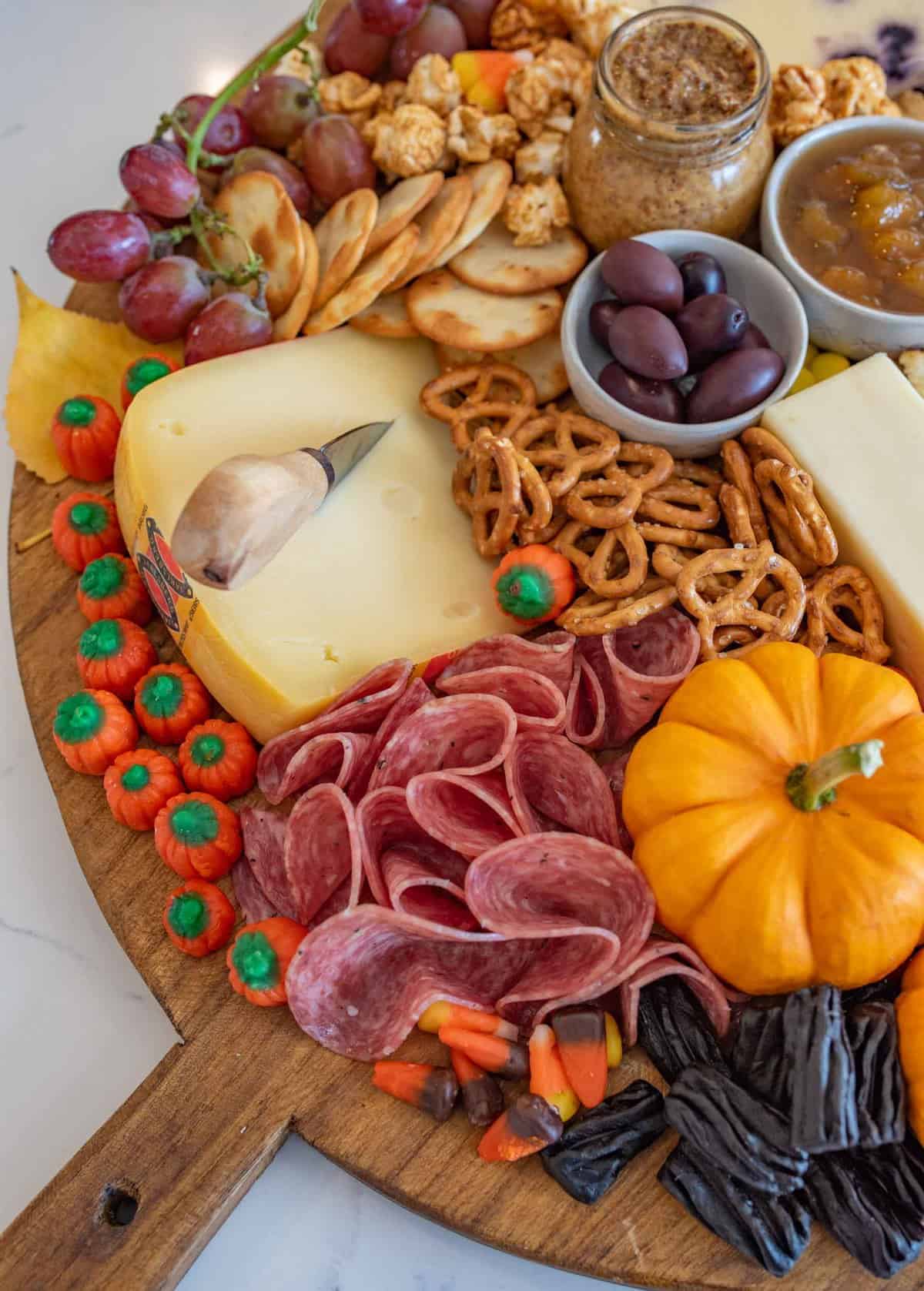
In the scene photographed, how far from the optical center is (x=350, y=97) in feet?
6.79

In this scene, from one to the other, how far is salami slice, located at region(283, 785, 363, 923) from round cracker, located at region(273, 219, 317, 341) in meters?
0.81

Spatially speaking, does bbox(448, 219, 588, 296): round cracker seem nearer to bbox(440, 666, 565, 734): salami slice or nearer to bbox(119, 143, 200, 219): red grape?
bbox(119, 143, 200, 219): red grape

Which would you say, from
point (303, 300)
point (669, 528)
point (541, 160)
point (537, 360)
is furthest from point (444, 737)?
point (541, 160)

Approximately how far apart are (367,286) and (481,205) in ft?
0.85

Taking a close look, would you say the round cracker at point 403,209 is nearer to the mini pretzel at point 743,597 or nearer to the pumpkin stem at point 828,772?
the mini pretzel at point 743,597

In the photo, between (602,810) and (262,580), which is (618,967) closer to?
(602,810)

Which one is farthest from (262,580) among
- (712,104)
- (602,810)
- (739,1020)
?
(712,104)

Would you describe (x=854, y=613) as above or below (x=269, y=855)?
below

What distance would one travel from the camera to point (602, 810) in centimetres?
155

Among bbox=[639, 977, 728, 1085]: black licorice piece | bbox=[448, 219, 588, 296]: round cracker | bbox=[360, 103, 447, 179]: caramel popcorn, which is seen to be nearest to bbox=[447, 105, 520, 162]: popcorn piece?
bbox=[360, 103, 447, 179]: caramel popcorn

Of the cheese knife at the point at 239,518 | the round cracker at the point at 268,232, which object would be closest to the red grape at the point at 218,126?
the round cracker at the point at 268,232

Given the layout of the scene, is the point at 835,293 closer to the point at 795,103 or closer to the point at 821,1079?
the point at 795,103

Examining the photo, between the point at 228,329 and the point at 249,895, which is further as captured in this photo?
the point at 228,329

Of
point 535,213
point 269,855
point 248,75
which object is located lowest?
point 269,855
